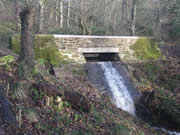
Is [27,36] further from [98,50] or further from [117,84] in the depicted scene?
[98,50]

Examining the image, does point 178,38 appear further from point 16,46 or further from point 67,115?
point 67,115

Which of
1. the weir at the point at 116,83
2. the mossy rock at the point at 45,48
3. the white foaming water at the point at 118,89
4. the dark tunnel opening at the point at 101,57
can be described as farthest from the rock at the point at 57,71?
the dark tunnel opening at the point at 101,57

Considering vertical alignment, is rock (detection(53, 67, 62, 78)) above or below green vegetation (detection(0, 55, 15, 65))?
below

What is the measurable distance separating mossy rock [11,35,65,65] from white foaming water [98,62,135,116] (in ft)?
7.92

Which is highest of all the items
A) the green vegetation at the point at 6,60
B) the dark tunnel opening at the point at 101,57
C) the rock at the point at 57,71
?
the green vegetation at the point at 6,60

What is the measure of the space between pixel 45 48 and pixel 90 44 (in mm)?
2613

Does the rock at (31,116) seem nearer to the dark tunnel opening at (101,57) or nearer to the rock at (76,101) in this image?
the rock at (76,101)

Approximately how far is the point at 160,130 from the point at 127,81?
3172 mm

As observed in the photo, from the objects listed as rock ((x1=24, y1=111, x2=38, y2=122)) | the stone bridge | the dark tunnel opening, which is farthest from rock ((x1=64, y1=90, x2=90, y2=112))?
the dark tunnel opening

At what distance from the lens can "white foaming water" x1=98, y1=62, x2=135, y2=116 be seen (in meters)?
9.03

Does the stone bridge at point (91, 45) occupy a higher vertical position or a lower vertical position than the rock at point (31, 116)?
higher

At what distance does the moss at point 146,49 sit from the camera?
40.8 ft

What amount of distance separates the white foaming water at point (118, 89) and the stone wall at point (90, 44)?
1.48 metres

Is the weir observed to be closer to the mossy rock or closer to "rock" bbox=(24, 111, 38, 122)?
the mossy rock
